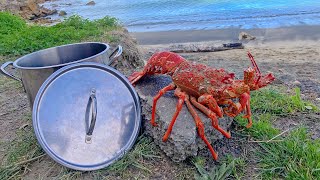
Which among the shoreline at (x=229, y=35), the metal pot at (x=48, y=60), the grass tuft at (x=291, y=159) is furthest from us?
the shoreline at (x=229, y=35)

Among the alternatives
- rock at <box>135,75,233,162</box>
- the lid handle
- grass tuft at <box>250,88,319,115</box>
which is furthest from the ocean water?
the lid handle

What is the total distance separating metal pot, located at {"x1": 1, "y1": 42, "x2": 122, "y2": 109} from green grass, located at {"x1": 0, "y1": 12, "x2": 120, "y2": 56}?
139 inches

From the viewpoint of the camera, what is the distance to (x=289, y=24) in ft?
46.4

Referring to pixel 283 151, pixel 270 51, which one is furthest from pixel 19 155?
pixel 270 51

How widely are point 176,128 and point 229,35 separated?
36.0ft

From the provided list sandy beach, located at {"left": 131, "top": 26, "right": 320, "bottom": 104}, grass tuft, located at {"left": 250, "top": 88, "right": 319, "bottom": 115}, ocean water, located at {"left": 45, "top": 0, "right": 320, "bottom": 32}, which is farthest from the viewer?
ocean water, located at {"left": 45, "top": 0, "right": 320, "bottom": 32}

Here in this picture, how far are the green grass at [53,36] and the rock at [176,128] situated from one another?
419 cm

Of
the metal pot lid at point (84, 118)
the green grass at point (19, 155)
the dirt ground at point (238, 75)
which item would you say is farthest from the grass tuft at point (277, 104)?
the green grass at point (19, 155)

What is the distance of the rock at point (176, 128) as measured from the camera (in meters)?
2.60

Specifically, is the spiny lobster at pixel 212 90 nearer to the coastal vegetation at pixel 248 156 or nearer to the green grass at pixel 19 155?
the coastal vegetation at pixel 248 156

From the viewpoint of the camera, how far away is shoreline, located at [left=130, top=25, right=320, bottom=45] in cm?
1209

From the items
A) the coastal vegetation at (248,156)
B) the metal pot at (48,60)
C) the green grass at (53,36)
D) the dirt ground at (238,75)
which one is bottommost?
the dirt ground at (238,75)

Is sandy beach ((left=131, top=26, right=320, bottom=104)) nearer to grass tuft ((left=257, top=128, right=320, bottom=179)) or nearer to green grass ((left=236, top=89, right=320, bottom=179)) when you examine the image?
green grass ((left=236, top=89, right=320, bottom=179))

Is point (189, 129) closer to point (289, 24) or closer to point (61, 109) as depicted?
point (61, 109)
